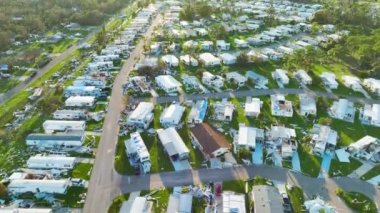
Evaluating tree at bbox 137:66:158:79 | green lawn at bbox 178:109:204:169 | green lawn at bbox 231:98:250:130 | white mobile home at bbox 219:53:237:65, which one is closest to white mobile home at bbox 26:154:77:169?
green lawn at bbox 178:109:204:169

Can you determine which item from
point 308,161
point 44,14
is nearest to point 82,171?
point 308,161

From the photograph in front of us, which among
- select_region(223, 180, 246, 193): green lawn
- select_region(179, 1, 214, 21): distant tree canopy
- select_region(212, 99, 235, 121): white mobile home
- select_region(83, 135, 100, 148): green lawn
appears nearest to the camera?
select_region(223, 180, 246, 193): green lawn

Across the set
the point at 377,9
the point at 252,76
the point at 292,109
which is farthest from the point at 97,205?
the point at 377,9

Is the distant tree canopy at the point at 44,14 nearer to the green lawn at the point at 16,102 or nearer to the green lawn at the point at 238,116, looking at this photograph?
the green lawn at the point at 16,102

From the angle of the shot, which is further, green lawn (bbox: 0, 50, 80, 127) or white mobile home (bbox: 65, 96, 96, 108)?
white mobile home (bbox: 65, 96, 96, 108)

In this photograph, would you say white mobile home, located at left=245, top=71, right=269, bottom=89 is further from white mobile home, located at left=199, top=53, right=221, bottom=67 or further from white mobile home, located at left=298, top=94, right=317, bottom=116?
white mobile home, located at left=199, top=53, right=221, bottom=67

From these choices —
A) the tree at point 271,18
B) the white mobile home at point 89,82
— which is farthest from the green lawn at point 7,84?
the tree at point 271,18

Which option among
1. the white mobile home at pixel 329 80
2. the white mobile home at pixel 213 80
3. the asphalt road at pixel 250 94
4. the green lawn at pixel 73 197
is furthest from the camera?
the white mobile home at pixel 213 80
